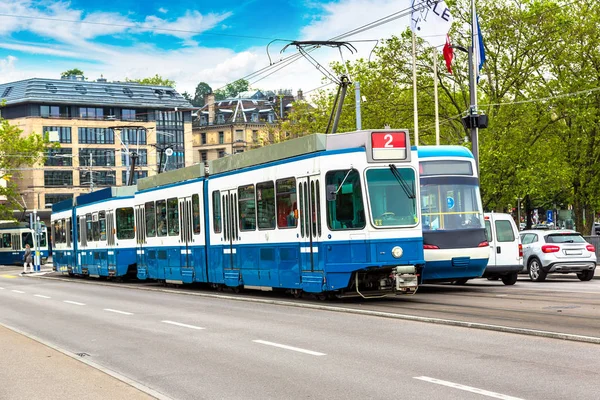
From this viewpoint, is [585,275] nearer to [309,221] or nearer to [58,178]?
[309,221]

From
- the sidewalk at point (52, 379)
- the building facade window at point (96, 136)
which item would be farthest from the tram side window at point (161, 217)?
the building facade window at point (96, 136)

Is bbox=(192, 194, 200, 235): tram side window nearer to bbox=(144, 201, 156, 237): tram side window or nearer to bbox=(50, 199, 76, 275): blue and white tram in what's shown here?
Result: bbox=(144, 201, 156, 237): tram side window

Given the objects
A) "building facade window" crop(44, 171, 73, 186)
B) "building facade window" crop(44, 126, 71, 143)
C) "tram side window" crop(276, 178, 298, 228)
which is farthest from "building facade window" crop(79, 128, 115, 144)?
"tram side window" crop(276, 178, 298, 228)

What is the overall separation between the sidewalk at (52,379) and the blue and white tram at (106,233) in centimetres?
2129

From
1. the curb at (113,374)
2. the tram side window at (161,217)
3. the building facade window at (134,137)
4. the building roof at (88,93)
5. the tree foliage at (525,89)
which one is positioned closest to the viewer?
the curb at (113,374)

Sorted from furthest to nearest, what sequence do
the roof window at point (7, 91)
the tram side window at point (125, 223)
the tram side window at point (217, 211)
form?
1. the roof window at point (7, 91)
2. the tram side window at point (125, 223)
3. the tram side window at point (217, 211)

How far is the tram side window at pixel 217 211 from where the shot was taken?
25.5 meters

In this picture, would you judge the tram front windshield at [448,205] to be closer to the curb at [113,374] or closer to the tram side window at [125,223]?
the curb at [113,374]

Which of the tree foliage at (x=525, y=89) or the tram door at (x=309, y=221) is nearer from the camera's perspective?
the tram door at (x=309, y=221)

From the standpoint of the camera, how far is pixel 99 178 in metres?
122

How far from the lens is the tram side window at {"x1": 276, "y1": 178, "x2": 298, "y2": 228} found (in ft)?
69.4

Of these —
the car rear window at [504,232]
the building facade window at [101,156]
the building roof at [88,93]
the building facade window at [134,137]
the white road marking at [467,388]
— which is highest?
the building roof at [88,93]

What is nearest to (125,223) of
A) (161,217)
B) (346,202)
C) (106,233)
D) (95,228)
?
(106,233)

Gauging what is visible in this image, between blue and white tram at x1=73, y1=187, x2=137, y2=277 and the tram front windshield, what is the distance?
14696 millimetres
